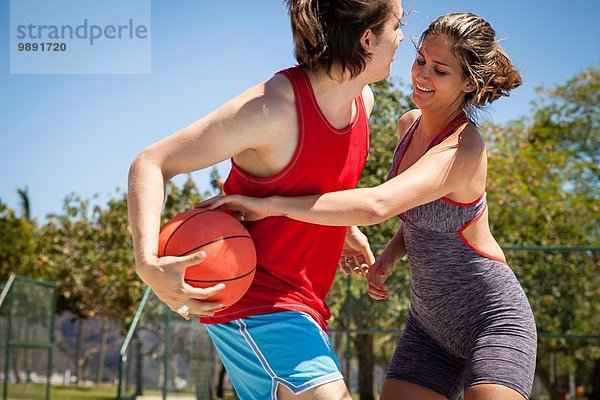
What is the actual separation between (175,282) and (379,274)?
126 cm

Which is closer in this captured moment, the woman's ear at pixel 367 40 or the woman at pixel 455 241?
the woman's ear at pixel 367 40

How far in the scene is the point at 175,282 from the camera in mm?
2406

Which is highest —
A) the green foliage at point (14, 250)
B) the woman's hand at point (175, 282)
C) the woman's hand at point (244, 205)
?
the green foliage at point (14, 250)

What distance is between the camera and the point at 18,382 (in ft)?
44.4

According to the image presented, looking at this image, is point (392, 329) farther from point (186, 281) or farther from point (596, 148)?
point (596, 148)

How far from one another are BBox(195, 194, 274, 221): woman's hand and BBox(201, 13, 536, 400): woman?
14.4 inches

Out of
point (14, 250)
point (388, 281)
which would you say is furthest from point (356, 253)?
point (14, 250)

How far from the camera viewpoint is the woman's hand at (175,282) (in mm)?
2398

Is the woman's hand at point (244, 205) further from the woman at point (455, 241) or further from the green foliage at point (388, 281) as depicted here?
the green foliage at point (388, 281)

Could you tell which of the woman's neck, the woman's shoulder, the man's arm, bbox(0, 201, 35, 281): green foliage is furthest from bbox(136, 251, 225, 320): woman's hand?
bbox(0, 201, 35, 281): green foliage

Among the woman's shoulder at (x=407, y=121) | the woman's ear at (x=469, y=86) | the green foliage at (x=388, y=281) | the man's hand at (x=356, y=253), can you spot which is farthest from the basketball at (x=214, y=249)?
the green foliage at (x=388, y=281)

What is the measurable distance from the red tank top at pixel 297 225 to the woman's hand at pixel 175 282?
0.86 feet

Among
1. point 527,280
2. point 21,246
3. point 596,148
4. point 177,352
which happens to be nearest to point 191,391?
point 177,352

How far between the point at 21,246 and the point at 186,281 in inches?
1167
